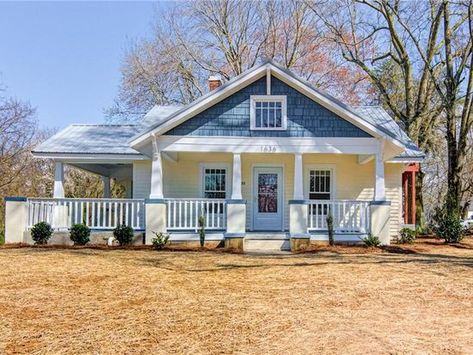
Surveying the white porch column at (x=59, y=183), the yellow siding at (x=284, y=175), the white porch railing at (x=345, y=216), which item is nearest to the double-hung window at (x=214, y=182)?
the yellow siding at (x=284, y=175)

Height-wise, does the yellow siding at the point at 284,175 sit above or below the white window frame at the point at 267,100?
below

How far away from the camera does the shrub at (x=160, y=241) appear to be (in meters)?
12.8

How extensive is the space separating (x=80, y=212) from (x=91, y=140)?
3167 mm

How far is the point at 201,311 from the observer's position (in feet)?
20.5

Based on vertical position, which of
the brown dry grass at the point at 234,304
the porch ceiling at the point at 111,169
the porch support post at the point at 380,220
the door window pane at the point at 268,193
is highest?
the porch ceiling at the point at 111,169

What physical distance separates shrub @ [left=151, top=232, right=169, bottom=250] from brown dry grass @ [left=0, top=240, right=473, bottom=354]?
1902mm

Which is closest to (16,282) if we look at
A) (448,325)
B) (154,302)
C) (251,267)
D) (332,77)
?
(154,302)

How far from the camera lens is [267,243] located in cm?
1355

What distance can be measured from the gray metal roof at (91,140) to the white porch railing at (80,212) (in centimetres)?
177

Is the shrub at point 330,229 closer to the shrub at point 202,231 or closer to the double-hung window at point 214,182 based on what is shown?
the shrub at point 202,231

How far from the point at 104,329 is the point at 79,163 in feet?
36.4

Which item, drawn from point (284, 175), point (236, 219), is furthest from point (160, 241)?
point (284, 175)

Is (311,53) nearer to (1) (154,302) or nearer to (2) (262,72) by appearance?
(2) (262,72)

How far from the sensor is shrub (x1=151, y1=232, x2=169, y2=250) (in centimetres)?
1284
